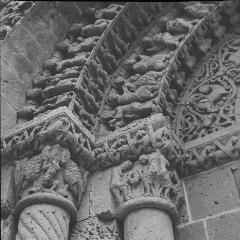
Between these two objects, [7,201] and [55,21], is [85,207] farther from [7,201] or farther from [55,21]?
[55,21]

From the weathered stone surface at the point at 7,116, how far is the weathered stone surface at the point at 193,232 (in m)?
1.61

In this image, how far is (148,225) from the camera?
3.11m

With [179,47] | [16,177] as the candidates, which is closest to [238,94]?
[179,47]

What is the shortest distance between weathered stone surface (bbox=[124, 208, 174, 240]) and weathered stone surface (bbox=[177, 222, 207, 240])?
6.4 inches

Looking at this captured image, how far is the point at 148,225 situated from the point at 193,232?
15.4 inches

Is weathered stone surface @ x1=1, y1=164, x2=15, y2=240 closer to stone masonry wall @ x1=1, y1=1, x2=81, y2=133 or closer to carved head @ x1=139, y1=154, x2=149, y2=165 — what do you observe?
stone masonry wall @ x1=1, y1=1, x2=81, y2=133

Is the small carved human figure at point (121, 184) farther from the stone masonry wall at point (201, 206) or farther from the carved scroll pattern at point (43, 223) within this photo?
the carved scroll pattern at point (43, 223)

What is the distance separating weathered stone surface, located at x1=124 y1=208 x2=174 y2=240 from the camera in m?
3.05

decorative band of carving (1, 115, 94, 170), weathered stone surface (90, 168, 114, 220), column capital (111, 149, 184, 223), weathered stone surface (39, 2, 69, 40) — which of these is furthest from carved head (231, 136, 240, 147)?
weathered stone surface (39, 2, 69, 40)

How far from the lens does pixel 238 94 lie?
4074 millimetres

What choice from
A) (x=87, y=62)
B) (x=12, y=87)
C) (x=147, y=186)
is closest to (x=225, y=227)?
(x=147, y=186)

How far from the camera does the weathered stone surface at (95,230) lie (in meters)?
3.20

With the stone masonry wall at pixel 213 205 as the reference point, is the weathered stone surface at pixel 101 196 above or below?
above

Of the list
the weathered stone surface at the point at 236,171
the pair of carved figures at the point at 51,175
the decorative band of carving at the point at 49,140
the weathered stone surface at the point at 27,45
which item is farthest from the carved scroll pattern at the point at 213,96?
the weathered stone surface at the point at 27,45
